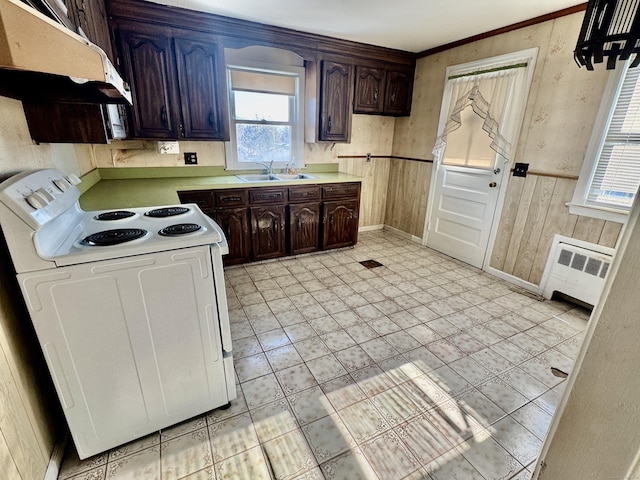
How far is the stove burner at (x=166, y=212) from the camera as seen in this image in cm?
167

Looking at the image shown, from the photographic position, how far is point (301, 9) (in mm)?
2617

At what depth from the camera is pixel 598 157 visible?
238 centimetres

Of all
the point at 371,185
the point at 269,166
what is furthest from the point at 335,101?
the point at 371,185

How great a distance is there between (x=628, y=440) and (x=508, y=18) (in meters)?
3.39

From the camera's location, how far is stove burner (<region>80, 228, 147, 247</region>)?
3.92ft

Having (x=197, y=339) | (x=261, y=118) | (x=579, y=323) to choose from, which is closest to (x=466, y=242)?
(x=579, y=323)

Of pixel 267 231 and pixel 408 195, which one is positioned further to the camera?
pixel 408 195

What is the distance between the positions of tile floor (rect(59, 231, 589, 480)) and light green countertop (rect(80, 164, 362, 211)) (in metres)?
1.02

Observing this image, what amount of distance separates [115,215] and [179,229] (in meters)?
0.52

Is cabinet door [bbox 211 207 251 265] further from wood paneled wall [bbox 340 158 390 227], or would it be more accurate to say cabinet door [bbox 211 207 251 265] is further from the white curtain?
the white curtain

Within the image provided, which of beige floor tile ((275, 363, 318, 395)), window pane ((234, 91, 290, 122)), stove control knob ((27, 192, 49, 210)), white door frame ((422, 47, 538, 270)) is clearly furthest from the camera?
window pane ((234, 91, 290, 122))

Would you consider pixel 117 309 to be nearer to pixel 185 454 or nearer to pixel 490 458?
pixel 185 454

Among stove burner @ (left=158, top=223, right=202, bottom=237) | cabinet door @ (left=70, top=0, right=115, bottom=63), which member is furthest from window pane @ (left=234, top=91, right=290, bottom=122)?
stove burner @ (left=158, top=223, right=202, bottom=237)

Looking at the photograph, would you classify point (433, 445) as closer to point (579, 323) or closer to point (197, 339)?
point (197, 339)
